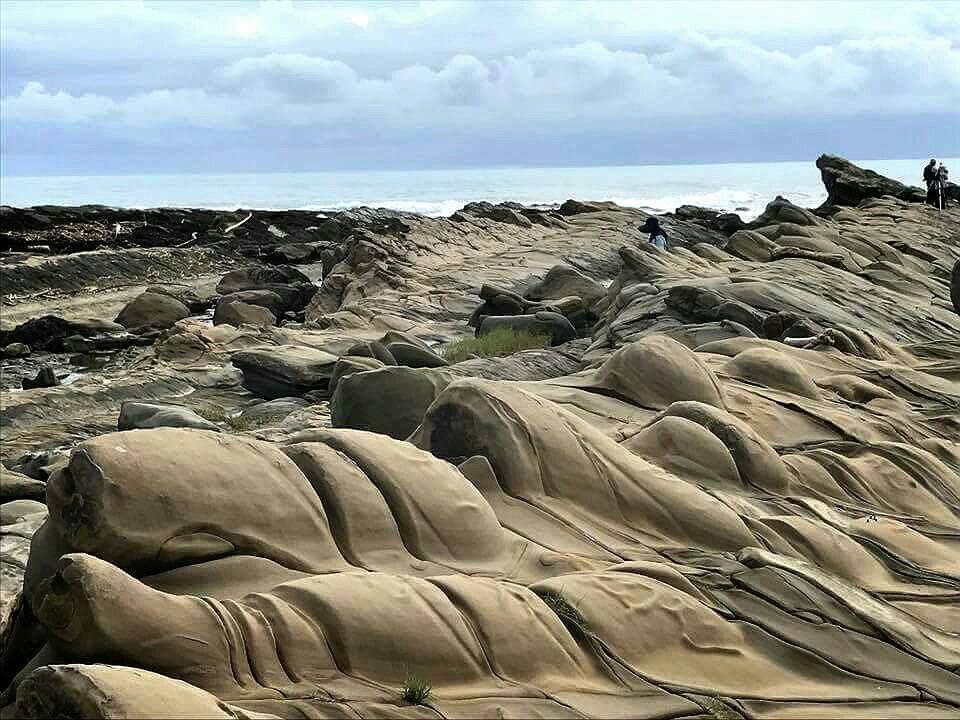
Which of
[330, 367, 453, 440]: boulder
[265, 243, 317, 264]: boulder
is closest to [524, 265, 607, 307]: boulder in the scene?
[330, 367, 453, 440]: boulder

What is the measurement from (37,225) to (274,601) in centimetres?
4080

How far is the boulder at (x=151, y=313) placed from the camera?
950 inches

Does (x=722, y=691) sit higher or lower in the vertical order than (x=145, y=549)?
lower

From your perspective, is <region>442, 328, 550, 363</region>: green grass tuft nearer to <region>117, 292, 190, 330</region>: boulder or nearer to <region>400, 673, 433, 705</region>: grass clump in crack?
<region>117, 292, 190, 330</region>: boulder

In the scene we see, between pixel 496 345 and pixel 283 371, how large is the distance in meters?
3.28

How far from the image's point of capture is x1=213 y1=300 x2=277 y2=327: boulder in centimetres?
2277

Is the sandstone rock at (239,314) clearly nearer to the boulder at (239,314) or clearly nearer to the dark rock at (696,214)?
the boulder at (239,314)

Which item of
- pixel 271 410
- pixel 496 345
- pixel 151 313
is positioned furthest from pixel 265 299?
pixel 271 410

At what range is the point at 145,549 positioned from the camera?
15.5ft

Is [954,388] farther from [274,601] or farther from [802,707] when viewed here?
[274,601]

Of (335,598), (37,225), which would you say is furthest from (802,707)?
(37,225)

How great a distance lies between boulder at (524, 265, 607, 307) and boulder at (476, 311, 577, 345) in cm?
273

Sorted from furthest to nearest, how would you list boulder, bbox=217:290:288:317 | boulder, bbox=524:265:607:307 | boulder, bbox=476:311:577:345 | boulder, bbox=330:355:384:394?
1. boulder, bbox=217:290:288:317
2. boulder, bbox=524:265:607:307
3. boulder, bbox=476:311:577:345
4. boulder, bbox=330:355:384:394

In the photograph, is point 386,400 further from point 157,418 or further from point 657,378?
point 157,418
